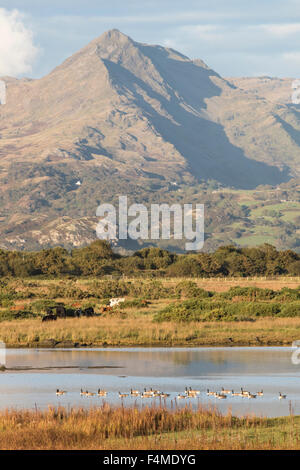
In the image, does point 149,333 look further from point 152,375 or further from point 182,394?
point 182,394

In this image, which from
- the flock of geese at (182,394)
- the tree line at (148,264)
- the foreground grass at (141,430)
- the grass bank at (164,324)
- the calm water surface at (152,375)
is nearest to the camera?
the foreground grass at (141,430)

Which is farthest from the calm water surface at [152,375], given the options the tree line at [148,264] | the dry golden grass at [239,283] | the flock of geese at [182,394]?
the tree line at [148,264]

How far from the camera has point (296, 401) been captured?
1120 inches

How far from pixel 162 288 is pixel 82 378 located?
55978mm

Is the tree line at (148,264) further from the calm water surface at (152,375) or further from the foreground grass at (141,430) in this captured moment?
the foreground grass at (141,430)

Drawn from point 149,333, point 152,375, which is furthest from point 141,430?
point 149,333

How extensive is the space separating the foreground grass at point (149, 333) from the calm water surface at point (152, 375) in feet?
9.09

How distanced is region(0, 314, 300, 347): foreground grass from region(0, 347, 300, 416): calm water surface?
9.09 feet

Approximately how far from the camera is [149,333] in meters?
50.4

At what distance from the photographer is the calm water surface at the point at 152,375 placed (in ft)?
92.6

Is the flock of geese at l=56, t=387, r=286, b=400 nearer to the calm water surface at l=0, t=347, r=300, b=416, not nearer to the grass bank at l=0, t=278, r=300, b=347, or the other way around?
the calm water surface at l=0, t=347, r=300, b=416

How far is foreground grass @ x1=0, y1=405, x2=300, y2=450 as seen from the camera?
20234mm

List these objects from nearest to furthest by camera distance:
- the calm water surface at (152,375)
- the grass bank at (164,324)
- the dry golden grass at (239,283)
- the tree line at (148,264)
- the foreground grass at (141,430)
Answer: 1. the foreground grass at (141,430)
2. the calm water surface at (152,375)
3. the grass bank at (164,324)
4. the dry golden grass at (239,283)
5. the tree line at (148,264)
